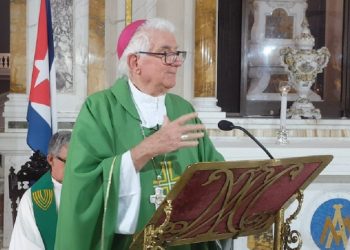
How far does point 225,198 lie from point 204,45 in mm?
2998

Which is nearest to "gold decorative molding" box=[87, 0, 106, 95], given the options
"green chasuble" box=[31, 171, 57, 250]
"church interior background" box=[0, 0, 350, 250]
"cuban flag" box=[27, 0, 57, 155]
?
"church interior background" box=[0, 0, 350, 250]

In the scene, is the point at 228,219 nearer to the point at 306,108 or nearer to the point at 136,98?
the point at 136,98

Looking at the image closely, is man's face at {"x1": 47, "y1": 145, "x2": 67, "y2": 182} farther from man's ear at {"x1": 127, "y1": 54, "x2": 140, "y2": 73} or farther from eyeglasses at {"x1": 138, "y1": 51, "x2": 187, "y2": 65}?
eyeglasses at {"x1": 138, "y1": 51, "x2": 187, "y2": 65}

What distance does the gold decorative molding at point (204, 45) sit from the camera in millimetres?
4781

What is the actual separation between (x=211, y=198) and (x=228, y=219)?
0.69ft

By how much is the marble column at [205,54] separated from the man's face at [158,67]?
2.43 meters

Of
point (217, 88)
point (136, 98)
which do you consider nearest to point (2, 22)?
point (217, 88)

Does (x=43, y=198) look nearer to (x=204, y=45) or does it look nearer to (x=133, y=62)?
(x=133, y=62)

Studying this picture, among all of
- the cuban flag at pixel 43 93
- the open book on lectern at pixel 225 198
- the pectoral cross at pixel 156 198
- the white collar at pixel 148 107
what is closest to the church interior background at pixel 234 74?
the cuban flag at pixel 43 93

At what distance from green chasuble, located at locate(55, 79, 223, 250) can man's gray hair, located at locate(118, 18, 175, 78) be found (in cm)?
9

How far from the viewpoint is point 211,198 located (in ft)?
6.16

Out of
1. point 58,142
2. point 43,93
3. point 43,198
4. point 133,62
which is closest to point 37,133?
point 43,93

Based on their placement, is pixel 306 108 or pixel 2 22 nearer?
pixel 306 108

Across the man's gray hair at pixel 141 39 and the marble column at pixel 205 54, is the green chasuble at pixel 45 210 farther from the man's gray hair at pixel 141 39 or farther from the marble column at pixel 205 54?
the marble column at pixel 205 54
